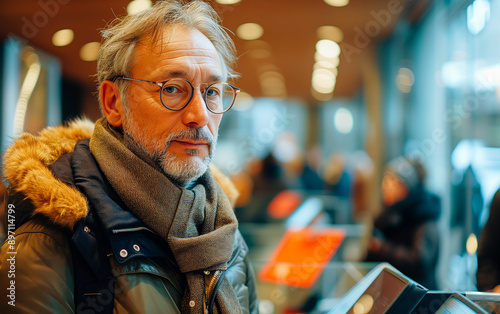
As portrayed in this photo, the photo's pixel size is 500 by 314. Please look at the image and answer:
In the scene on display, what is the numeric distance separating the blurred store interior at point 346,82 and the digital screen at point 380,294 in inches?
42.3

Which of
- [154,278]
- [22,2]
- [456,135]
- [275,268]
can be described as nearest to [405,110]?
[456,135]

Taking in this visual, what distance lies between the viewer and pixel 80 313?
3.08 ft

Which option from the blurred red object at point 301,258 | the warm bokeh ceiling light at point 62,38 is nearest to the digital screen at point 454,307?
the blurred red object at point 301,258

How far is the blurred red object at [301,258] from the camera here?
288cm

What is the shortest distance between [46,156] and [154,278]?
0.43 metres

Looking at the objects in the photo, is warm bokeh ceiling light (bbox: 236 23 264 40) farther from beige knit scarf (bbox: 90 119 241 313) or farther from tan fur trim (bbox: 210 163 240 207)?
beige knit scarf (bbox: 90 119 241 313)

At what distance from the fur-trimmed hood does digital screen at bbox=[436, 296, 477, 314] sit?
0.86 m

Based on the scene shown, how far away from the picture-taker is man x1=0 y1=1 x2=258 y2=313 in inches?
36.6

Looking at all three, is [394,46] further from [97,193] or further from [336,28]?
[97,193]

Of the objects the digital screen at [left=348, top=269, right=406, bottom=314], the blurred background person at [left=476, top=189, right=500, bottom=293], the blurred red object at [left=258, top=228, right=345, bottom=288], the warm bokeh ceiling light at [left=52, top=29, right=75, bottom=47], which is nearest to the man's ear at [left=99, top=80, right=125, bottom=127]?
the digital screen at [left=348, top=269, right=406, bottom=314]

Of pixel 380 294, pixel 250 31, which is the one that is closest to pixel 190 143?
pixel 380 294

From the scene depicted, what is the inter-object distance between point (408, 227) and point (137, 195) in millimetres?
2464

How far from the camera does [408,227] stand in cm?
301

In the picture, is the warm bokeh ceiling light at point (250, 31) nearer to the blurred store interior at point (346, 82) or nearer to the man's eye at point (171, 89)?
the blurred store interior at point (346, 82)
